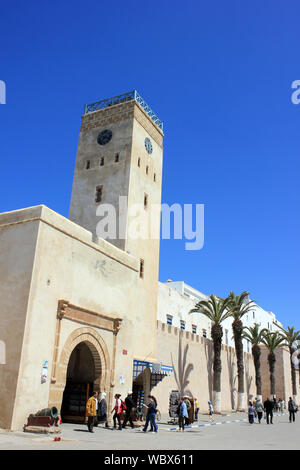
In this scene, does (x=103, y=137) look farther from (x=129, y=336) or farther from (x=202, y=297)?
(x=202, y=297)

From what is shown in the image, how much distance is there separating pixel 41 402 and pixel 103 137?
51.8 ft

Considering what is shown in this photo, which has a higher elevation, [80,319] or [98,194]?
[98,194]

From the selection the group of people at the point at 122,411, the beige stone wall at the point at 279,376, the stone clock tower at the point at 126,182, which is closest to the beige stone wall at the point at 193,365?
the stone clock tower at the point at 126,182

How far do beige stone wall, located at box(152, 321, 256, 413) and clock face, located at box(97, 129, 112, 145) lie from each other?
10.8 m

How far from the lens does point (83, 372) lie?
16.6 meters

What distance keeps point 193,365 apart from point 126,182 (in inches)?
528

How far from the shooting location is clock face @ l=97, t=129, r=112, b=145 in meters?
24.2

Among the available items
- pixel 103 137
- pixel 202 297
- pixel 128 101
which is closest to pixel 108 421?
pixel 103 137

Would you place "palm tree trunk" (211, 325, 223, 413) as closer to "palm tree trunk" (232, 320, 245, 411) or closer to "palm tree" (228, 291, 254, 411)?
"palm tree" (228, 291, 254, 411)

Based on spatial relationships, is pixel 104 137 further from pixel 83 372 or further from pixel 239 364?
pixel 239 364

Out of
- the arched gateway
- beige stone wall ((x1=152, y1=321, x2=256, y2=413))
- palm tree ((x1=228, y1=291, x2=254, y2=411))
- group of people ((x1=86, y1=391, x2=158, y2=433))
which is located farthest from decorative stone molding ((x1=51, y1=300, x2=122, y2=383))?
palm tree ((x1=228, y1=291, x2=254, y2=411))

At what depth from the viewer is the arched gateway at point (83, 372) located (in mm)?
15453

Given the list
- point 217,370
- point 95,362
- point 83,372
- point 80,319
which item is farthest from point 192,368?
point 80,319

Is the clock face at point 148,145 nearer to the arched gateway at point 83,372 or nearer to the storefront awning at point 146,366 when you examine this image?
the storefront awning at point 146,366
